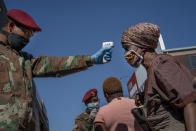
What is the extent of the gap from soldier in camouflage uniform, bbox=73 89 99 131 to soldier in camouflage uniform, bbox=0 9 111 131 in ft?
6.55

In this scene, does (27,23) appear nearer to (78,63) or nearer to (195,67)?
(78,63)

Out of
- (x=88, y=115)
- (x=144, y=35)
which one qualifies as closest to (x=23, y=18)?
(x=144, y=35)

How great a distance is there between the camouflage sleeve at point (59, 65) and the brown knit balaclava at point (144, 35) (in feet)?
1.69

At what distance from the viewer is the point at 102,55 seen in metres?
2.28

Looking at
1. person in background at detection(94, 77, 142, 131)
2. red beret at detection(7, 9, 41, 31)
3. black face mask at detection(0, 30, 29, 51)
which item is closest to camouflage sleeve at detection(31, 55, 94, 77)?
black face mask at detection(0, 30, 29, 51)

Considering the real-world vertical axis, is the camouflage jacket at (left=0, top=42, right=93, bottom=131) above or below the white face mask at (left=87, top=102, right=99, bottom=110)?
above

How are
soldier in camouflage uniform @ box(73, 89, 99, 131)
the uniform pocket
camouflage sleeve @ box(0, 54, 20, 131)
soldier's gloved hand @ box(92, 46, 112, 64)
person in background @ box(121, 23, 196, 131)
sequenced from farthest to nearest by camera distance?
soldier in camouflage uniform @ box(73, 89, 99, 131)
soldier's gloved hand @ box(92, 46, 112, 64)
the uniform pocket
camouflage sleeve @ box(0, 54, 20, 131)
person in background @ box(121, 23, 196, 131)

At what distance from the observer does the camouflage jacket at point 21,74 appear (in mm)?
1946

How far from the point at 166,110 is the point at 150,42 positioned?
27.8 inches

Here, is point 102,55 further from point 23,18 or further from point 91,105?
point 91,105

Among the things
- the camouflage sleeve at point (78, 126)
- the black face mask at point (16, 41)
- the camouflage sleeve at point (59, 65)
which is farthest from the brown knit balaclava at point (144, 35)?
the camouflage sleeve at point (78, 126)

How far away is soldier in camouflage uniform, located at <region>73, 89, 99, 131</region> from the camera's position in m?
4.10

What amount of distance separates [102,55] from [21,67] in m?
0.87

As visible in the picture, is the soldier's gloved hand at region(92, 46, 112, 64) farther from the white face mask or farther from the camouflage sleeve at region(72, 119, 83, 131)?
the white face mask
